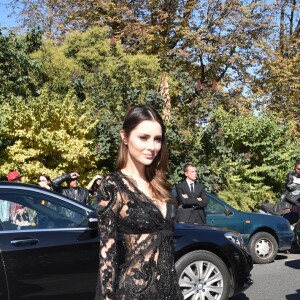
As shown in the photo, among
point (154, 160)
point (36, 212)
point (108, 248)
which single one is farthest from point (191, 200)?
point (108, 248)

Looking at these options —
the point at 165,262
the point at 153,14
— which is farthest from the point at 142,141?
the point at 153,14

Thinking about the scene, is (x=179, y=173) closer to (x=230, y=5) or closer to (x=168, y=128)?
(x=168, y=128)

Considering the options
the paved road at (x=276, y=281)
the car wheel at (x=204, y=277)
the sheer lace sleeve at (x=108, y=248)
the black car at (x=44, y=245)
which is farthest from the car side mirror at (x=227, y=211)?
the sheer lace sleeve at (x=108, y=248)

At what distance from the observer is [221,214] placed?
9562 mm

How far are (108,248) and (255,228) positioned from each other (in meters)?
7.85

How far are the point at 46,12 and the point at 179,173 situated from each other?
14.7m

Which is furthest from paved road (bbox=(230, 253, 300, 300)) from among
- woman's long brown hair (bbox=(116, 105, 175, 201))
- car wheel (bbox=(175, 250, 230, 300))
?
woman's long brown hair (bbox=(116, 105, 175, 201))

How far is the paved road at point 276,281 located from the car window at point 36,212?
9.38 feet

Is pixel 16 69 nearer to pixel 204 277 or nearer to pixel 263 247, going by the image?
pixel 263 247

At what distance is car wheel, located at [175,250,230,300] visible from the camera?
5.87 m

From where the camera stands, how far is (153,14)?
21.8 meters

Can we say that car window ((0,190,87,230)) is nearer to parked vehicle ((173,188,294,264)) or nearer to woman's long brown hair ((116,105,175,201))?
woman's long brown hair ((116,105,175,201))

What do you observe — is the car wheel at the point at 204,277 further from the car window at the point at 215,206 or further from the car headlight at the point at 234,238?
the car window at the point at 215,206

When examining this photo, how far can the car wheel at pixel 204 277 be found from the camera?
587 centimetres
